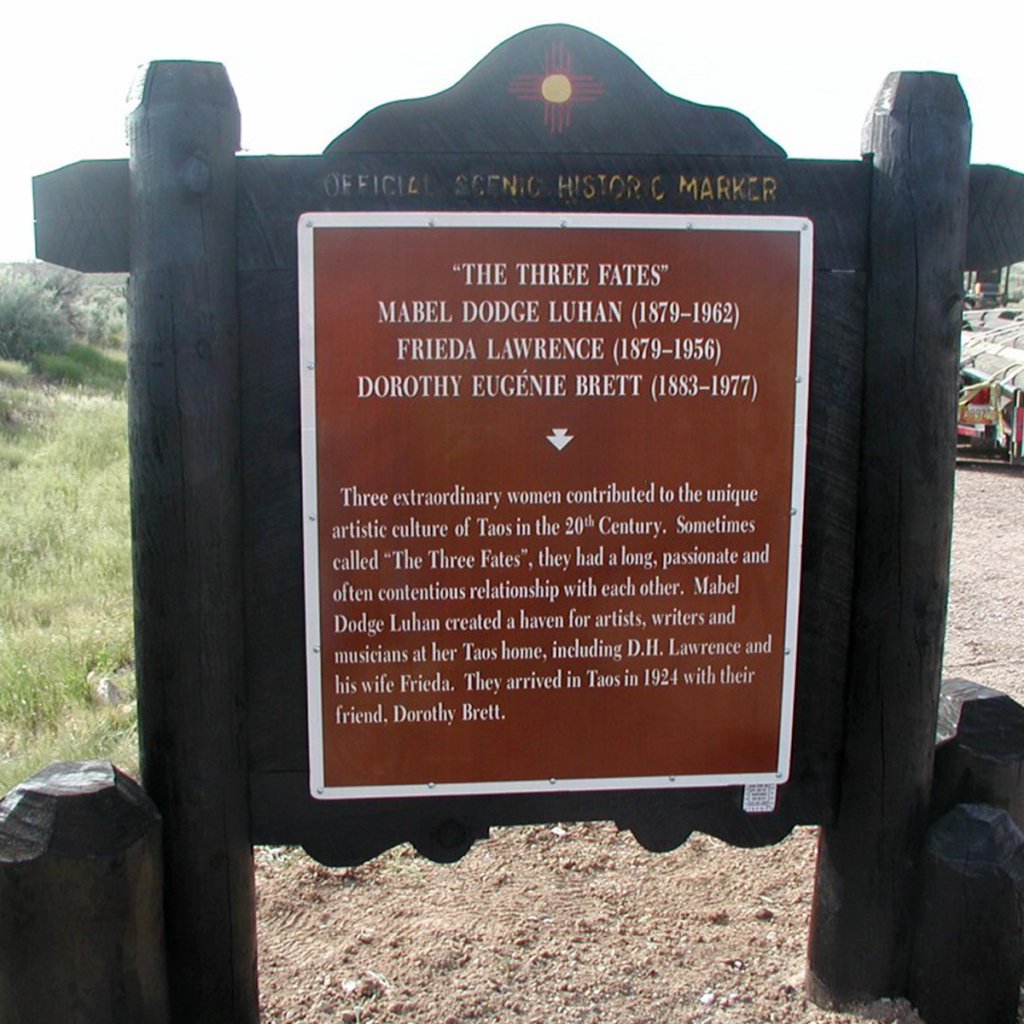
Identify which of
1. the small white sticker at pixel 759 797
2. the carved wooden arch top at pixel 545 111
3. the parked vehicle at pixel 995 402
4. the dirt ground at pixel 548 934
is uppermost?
the carved wooden arch top at pixel 545 111

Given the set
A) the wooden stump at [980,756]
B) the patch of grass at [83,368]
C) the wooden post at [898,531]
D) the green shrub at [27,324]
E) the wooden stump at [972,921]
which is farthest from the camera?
the green shrub at [27,324]

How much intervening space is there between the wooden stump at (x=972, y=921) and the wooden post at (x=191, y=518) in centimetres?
149

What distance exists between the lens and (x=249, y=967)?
256 centimetres

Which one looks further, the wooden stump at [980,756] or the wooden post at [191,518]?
the wooden stump at [980,756]

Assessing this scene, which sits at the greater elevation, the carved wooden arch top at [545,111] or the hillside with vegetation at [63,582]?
the carved wooden arch top at [545,111]

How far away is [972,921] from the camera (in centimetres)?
258

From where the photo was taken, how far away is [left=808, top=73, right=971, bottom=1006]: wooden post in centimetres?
244

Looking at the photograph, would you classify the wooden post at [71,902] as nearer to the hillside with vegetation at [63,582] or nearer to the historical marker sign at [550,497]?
the historical marker sign at [550,497]

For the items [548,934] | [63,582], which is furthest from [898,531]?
[63,582]

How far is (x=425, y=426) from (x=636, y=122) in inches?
29.0

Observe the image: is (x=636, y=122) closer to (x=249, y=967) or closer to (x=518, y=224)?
(x=518, y=224)

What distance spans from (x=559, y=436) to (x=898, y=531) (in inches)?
29.8

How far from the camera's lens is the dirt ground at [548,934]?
281cm

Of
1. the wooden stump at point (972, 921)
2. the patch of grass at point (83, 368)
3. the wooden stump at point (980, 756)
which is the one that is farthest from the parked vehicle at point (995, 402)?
the patch of grass at point (83, 368)
